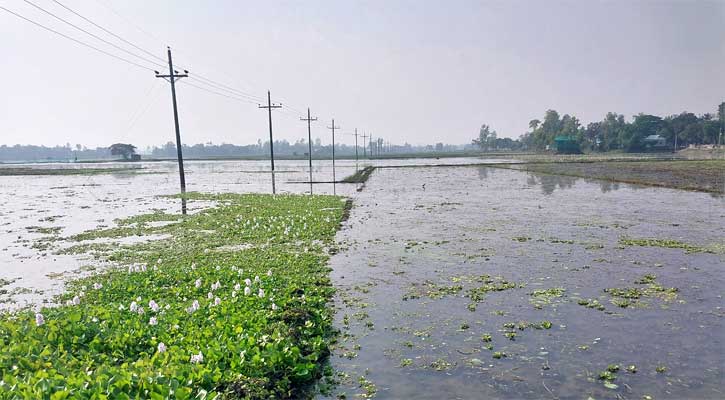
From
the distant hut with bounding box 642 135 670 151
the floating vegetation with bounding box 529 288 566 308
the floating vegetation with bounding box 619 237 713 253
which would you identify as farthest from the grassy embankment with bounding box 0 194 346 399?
the distant hut with bounding box 642 135 670 151

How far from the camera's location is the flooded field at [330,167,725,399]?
6188mm

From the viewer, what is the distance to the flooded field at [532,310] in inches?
244

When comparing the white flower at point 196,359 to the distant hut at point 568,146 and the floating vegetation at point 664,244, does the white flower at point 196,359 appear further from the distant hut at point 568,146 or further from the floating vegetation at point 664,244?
the distant hut at point 568,146

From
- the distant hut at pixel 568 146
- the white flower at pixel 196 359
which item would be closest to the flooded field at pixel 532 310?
the white flower at pixel 196 359

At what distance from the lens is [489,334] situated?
7.64 m

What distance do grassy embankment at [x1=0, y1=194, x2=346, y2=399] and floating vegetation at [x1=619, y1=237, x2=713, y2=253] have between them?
9719 millimetres

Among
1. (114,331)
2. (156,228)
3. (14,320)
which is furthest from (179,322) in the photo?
(156,228)

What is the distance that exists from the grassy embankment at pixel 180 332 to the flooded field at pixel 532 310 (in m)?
0.72

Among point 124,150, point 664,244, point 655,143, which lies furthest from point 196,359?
point 124,150

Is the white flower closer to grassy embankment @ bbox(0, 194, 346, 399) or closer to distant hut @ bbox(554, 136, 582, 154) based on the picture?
grassy embankment @ bbox(0, 194, 346, 399)

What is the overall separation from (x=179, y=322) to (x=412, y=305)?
4.36m

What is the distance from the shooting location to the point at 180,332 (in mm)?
6973

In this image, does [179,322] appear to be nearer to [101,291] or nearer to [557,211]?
[101,291]

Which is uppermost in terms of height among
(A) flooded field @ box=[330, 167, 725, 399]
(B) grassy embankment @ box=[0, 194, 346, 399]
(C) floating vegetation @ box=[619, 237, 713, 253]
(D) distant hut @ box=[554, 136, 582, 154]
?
(D) distant hut @ box=[554, 136, 582, 154]
